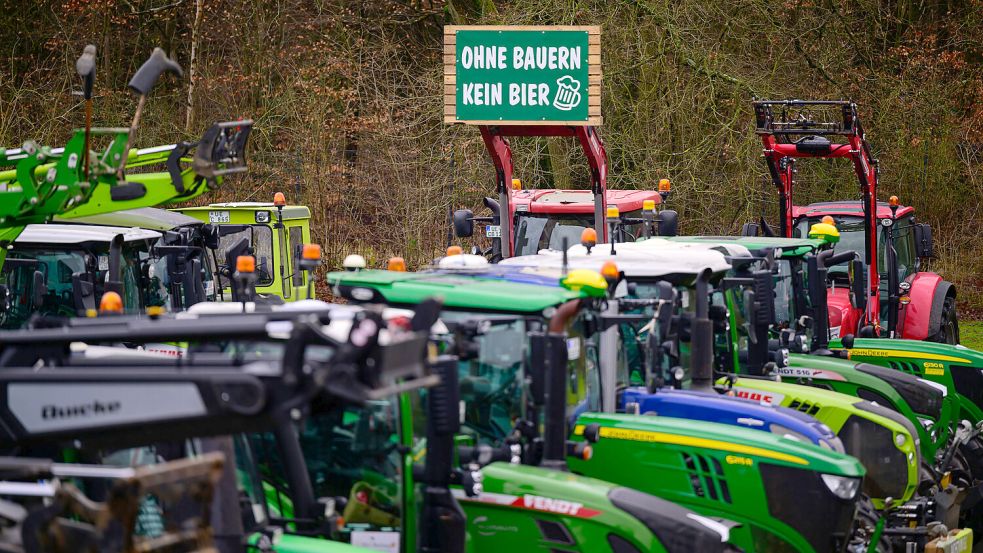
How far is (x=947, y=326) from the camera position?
17.2m

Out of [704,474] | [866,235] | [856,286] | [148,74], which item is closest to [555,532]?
[704,474]

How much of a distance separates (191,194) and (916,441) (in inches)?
225

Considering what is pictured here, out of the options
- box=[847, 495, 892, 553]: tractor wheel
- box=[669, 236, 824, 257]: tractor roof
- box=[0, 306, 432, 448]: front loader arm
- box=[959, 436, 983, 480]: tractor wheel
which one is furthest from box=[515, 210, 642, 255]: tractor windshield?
box=[0, 306, 432, 448]: front loader arm

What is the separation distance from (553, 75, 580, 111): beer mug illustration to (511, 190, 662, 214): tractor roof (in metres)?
3.17

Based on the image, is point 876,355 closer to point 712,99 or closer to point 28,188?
point 28,188

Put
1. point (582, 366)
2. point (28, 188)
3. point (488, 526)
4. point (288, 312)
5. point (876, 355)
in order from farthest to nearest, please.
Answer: point (876, 355) → point (28, 188) → point (582, 366) → point (488, 526) → point (288, 312)

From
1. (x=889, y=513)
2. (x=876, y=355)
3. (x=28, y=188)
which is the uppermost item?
(x=28, y=188)

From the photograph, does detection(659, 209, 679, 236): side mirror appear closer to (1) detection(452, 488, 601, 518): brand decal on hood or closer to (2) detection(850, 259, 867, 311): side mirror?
(2) detection(850, 259, 867, 311): side mirror

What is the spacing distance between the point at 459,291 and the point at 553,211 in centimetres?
1014

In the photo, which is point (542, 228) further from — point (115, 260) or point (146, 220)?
point (115, 260)

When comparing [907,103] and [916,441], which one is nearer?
[916,441]

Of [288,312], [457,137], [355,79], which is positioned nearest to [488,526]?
[288,312]

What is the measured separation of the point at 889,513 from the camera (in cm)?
980

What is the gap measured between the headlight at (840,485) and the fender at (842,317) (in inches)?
256
